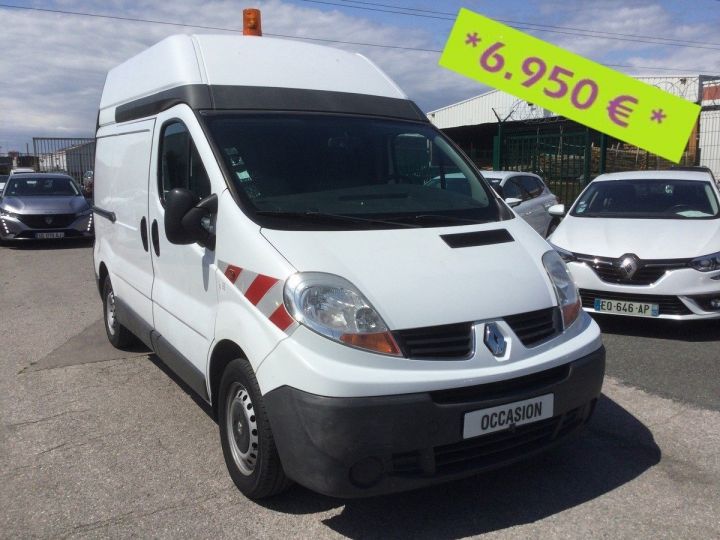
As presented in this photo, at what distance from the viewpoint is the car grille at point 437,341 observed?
3023 millimetres

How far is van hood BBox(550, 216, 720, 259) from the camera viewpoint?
6352 mm

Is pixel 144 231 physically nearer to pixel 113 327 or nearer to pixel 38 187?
pixel 113 327

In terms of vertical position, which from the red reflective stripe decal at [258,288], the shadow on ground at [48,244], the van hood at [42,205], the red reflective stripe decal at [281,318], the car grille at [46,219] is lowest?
the shadow on ground at [48,244]

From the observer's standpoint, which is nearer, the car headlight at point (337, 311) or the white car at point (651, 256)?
the car headlight at point (337, 311)

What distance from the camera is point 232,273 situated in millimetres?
3459

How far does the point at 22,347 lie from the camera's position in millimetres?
6516

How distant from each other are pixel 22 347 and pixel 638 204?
644cm

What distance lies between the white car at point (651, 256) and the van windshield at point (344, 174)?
103 inches

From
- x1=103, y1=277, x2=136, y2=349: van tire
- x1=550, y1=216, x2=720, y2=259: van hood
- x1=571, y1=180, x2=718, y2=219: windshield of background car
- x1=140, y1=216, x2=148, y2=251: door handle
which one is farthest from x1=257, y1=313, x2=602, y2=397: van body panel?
x1=571, y1=180, x2=718, y2=219: windshield of background car

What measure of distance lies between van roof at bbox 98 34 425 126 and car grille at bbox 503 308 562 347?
174 cm

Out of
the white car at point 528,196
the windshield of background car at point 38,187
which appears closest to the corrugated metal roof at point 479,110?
the white car at point 528,196

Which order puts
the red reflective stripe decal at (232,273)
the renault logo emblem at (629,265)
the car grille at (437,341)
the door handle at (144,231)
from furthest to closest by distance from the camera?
the renault logo emblem at (629,265) → the door handle at (144,231) → the red reflective stripe decal at (232,273) → the car grille at (437,341)

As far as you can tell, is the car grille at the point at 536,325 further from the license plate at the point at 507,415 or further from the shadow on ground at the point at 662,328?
the shadow on ground at the point at 662,328

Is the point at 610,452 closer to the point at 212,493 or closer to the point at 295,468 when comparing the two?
the point at 295,468
